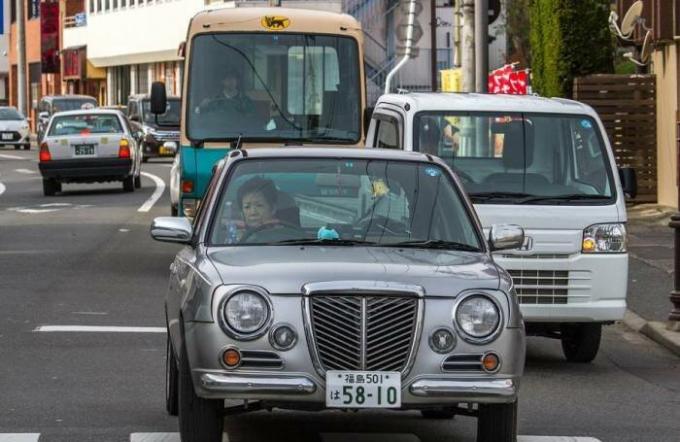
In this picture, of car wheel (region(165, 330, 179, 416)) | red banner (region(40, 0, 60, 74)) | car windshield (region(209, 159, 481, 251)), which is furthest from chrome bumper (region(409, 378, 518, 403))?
red banner (region(40, 0, 60, 74))

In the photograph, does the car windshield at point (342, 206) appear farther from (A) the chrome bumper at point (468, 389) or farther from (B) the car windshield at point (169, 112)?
(B) the car windshield at point (169, 112)

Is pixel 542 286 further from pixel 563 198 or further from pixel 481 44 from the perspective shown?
pixel 481 44

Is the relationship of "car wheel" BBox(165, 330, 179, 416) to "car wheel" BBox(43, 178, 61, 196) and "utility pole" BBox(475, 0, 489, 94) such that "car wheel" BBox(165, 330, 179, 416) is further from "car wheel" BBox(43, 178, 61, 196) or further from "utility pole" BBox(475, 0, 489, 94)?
→ "car wheel" BBox(43, 178, 61, 196)

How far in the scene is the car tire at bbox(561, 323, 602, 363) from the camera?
1380cm

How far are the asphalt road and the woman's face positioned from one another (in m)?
1.20

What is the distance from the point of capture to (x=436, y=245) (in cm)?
966

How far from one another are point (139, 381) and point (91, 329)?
3024 mm

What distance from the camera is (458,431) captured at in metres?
10.6

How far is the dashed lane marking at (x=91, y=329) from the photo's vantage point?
15094mm

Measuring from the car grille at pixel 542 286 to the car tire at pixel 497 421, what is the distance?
4.28 m

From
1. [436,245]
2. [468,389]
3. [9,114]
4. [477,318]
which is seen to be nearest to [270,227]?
[436,245]

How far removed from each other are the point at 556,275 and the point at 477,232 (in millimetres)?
3608

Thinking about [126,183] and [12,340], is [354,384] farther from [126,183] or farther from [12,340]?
[126,183]

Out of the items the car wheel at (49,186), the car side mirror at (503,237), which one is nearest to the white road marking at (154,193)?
the car wheel at (49,186)
